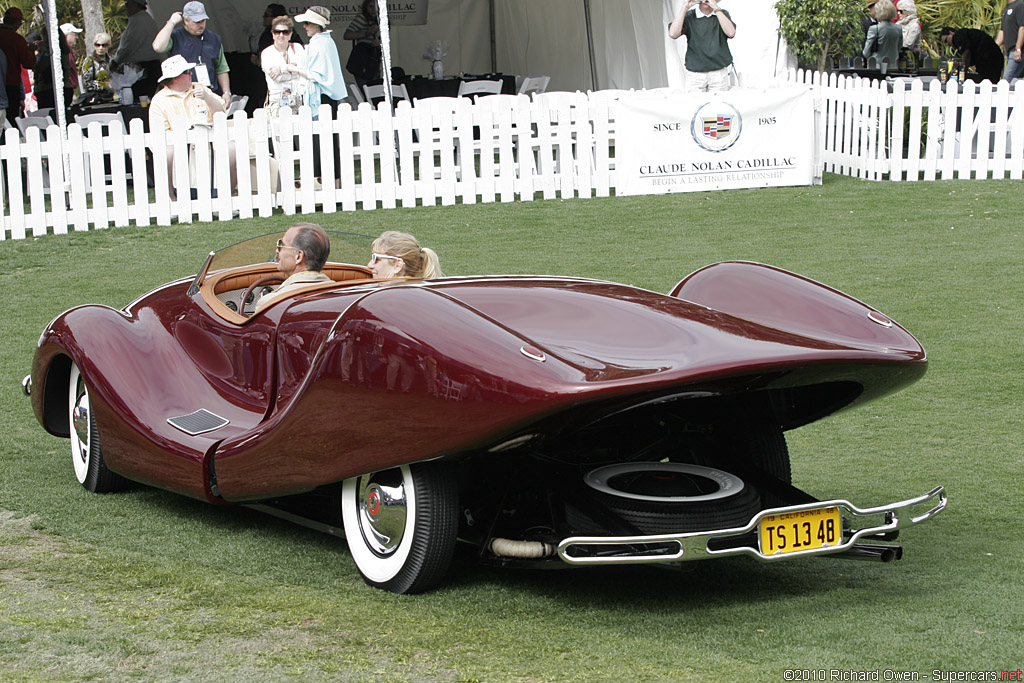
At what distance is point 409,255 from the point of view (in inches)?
227

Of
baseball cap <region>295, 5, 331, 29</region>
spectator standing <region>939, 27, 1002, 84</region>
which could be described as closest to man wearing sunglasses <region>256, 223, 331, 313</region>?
baseball cap <region>295, 5, 331, 29</region>

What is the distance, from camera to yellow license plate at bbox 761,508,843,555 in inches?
169

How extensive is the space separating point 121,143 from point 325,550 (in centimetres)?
934

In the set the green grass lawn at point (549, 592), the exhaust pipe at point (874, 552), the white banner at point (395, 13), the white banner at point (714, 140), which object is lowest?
the green grass lawn at point (549, 592)

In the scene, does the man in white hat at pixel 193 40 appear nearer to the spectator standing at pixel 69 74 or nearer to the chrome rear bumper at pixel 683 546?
the spectator standing at pixel 69 74

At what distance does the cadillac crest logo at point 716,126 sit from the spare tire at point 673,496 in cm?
1016

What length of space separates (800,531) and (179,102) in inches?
438

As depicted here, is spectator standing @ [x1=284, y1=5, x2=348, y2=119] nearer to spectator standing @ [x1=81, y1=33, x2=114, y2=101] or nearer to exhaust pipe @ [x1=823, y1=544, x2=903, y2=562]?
spectator standing @ [x1=81, y1=33, x2=114, y2=101]

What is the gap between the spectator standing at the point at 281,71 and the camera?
15.4 meters

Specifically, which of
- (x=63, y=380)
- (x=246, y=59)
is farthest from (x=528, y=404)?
(x=246, y=59)

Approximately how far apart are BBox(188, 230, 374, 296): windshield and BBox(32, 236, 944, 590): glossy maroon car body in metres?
0.17

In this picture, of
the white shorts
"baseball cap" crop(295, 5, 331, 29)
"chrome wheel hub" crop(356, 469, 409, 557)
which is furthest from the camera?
the white shorts

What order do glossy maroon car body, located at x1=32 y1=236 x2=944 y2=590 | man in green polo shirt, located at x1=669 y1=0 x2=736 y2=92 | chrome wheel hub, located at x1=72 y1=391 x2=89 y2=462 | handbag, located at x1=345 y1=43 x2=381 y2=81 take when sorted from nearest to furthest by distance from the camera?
glossy maroon car body, located at x1=32 y1=236 x2=944 y2=590 → chrome wheel hub, located at x1=72 y1=391 x2=89 y2=462 → man in green polo shirt, located at x1=669 y1=0 x2=736 y2=92 → handbag, located at x1=345 y1=43 x2=381 y2=81

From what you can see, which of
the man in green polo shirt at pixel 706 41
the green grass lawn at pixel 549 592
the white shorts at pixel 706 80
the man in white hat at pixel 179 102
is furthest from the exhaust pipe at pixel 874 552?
the white shorts at pixel 706 80
